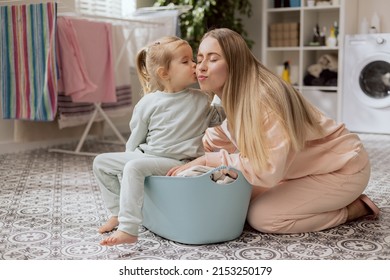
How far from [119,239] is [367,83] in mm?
3167

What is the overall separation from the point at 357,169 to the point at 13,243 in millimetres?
1085

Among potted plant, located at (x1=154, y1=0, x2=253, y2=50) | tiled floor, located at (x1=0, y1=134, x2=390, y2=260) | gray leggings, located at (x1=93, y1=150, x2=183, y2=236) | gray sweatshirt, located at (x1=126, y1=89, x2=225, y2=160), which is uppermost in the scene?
potted plant, located at (x1=154, y1=0, x2=253, y2=50)

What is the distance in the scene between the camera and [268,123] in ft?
4.70

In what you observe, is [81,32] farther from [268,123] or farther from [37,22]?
[268,123]

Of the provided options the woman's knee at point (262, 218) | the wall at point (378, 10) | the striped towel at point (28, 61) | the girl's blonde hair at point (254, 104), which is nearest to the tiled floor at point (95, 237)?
the woman's knee at point (262, 218)

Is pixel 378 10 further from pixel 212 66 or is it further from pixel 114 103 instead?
pixel 212 66

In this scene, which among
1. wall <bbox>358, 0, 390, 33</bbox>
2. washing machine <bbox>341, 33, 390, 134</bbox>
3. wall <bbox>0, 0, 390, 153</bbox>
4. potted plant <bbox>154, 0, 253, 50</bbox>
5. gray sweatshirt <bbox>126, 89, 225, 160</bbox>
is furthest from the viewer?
wall <bbox>358, 0, 390, 33</bbox>

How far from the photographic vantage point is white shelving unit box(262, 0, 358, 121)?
13.7 ft

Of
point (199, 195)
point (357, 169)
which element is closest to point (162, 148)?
point (199, 195)

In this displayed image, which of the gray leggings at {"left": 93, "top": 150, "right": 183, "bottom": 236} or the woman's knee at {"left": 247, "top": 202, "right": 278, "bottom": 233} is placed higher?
the gray leggings at {"left": 93, "top": 150, "right": 183, "bottom": 236}

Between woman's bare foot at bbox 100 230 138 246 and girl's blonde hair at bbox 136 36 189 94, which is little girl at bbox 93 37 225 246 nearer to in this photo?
girl's blonde hair at bbox 136 36 189 94

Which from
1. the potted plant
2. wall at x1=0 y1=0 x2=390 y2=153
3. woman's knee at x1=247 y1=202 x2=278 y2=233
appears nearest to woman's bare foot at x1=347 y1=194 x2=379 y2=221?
woman's knee at x1=247 y1=202 x2=278 y2=233

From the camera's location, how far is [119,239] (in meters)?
1.40

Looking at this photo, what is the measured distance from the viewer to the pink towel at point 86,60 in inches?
112
